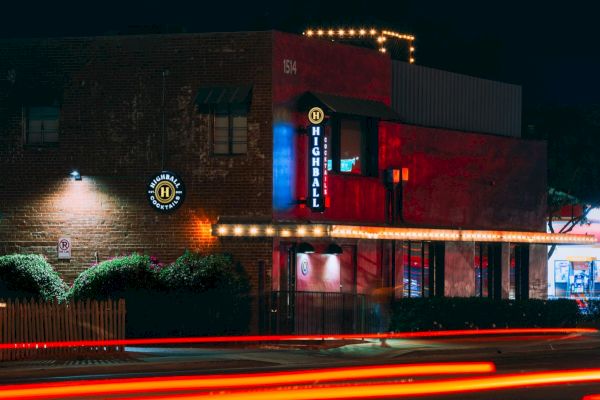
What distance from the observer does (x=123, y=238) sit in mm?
37531

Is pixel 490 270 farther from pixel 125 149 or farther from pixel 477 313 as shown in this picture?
pixel 125 149

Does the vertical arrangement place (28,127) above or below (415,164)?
above

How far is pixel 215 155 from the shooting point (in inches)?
1452

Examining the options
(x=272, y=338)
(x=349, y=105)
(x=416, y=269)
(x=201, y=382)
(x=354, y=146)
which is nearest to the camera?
(x=201, y=382)

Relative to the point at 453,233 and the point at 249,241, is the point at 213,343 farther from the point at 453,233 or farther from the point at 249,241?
the point at 453,233

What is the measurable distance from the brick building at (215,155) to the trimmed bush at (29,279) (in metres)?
0.94

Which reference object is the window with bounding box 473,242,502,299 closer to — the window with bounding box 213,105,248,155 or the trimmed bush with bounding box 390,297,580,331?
the trimmed bush with bounding box 390,297,580,331

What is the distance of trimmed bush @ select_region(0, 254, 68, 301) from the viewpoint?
3581 centimetres

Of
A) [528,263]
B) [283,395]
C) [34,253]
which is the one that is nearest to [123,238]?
[34,253]

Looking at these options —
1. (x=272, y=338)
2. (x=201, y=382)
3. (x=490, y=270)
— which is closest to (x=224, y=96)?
(x=272, y=338)

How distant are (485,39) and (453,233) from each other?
33.1m

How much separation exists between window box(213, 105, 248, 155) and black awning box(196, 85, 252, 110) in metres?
0.24

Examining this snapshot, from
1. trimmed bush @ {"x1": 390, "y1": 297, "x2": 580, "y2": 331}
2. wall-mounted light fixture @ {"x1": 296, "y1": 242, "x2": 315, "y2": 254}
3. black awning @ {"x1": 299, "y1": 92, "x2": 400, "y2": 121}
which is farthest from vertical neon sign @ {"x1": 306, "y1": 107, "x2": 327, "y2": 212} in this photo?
trimmed bush @ {"x1": 390, "y1": 297, "x2": 580, "y2": 331}

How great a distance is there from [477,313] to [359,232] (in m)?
4.93
